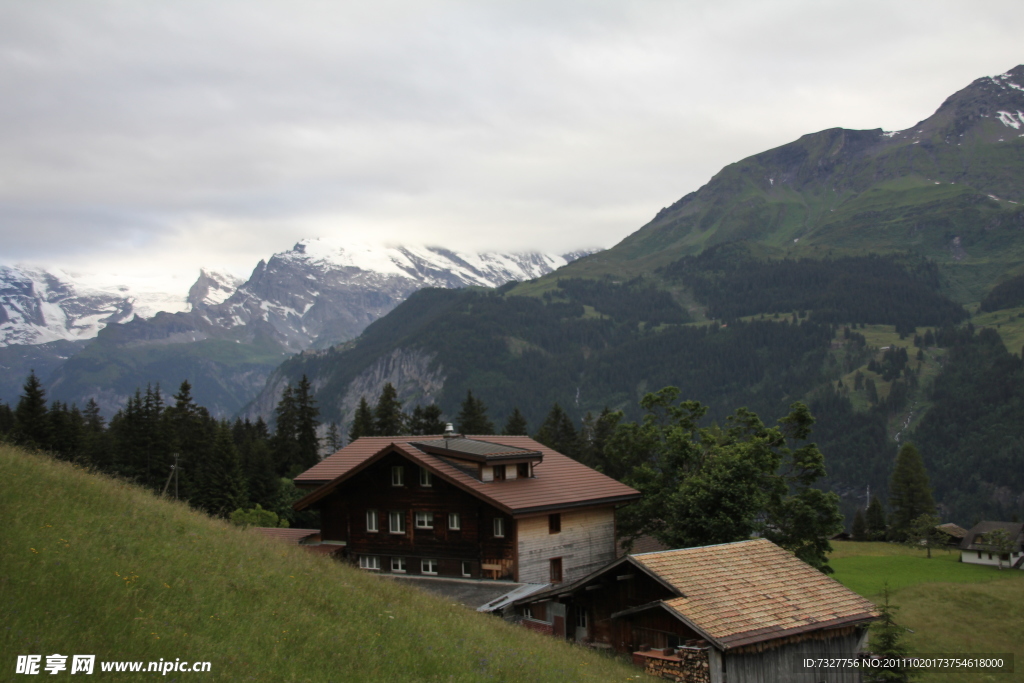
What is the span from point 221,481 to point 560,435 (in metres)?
45.6

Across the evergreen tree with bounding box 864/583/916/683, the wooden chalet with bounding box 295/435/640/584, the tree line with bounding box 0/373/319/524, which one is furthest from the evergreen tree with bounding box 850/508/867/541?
the evergreen tree with bounding box 864/583/916/683

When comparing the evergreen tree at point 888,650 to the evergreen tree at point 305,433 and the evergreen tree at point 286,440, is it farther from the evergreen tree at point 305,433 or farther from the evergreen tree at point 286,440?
the evergreen tree at point 305,433

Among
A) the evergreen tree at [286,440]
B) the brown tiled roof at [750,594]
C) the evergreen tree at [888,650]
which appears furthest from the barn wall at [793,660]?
the evergreen tree at [286,440]

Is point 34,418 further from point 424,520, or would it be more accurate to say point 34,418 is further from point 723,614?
point 723,614

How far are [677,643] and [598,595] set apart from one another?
4.69 meters

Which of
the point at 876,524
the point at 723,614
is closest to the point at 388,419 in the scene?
the point at 723,614

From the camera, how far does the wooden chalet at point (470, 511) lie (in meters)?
35.4

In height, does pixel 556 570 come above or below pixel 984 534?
above

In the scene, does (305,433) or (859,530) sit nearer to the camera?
(305,433)

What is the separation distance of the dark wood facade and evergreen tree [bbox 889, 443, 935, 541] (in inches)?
3590

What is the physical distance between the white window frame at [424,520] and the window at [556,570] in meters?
6.31

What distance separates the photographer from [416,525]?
124ft

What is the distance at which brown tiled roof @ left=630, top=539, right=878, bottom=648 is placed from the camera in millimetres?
21922

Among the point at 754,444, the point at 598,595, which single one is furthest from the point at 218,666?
the point at 754,444
